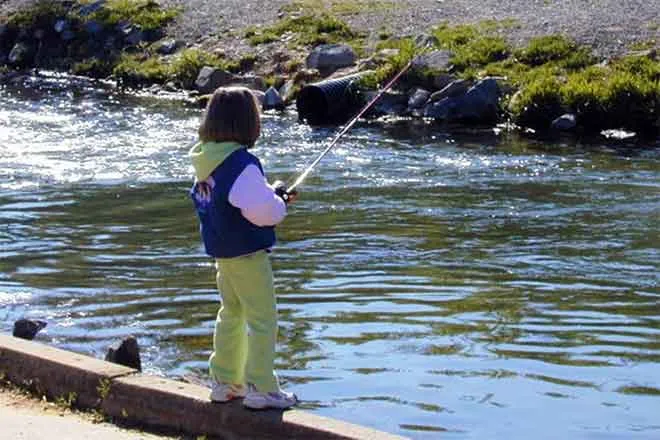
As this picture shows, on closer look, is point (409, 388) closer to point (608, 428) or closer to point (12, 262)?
point (608, 428)

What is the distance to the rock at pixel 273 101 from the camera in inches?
831

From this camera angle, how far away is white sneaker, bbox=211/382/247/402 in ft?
20.8

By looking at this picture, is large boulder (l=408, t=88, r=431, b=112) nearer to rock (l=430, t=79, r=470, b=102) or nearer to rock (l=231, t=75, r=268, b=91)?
rock (l=430, t=79, r=470, b=102)

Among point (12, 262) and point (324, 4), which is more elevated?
point (324, 4)

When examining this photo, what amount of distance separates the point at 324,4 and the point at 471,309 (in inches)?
684

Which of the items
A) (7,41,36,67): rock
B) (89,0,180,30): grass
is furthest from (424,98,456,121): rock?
(7,41,36,67): rock

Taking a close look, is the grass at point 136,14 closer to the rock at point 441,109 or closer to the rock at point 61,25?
the rock at point 61,25

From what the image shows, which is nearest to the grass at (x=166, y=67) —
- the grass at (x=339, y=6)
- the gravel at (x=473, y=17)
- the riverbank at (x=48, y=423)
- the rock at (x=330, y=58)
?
the gravel at (x=473, y=17)

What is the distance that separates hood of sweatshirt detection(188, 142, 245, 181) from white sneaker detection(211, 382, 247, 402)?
0.95m

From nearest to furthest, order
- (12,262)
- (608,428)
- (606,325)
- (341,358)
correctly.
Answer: (608,428) → (341,358) → (606,325) → (12,262)

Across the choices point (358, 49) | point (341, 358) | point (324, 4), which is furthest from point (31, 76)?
point (341, 358)

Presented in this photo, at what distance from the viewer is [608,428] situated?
698 centimetres

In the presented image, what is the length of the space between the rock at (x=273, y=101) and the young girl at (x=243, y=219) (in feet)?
48.9

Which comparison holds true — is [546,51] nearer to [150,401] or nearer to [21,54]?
[21,54]
